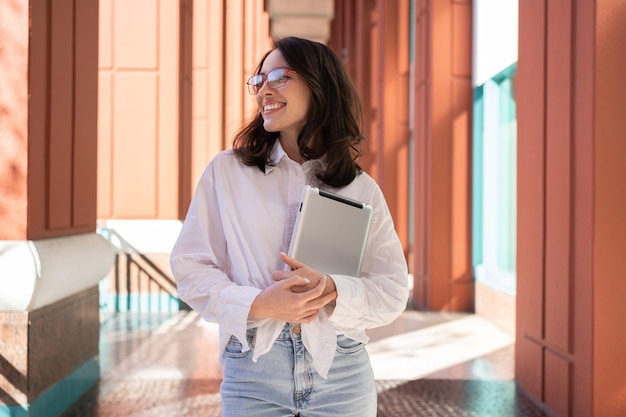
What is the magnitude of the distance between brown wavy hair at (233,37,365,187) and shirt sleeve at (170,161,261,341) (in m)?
0.16

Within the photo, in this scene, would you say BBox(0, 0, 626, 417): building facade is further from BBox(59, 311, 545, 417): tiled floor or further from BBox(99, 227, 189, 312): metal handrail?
BBox(99, 227, 189, 312): metal handrail

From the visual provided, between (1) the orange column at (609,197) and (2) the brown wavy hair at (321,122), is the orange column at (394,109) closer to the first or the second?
(1) the orange column at (609,197)

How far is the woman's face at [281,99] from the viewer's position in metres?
1.75

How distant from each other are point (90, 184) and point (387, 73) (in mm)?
8617

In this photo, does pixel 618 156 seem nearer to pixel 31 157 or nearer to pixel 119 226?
pixel 31 157

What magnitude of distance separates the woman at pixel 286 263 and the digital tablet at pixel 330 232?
1.8 inches

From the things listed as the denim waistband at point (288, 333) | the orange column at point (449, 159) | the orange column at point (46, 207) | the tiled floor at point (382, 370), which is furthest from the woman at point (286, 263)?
the orange column at point (449, 159)

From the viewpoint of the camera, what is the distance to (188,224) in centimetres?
166

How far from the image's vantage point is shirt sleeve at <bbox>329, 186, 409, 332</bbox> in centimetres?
159

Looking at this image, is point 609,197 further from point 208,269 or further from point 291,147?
point 208,269

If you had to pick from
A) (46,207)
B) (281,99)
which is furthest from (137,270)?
(281,99)

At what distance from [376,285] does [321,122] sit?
469 mm

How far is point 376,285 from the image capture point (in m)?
1.68

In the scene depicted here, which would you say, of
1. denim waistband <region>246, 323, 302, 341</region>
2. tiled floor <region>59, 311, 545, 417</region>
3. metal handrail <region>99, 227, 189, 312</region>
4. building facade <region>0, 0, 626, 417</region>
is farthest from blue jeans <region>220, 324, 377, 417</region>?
metal handrail <region>99, 227, 189, 312</region>
